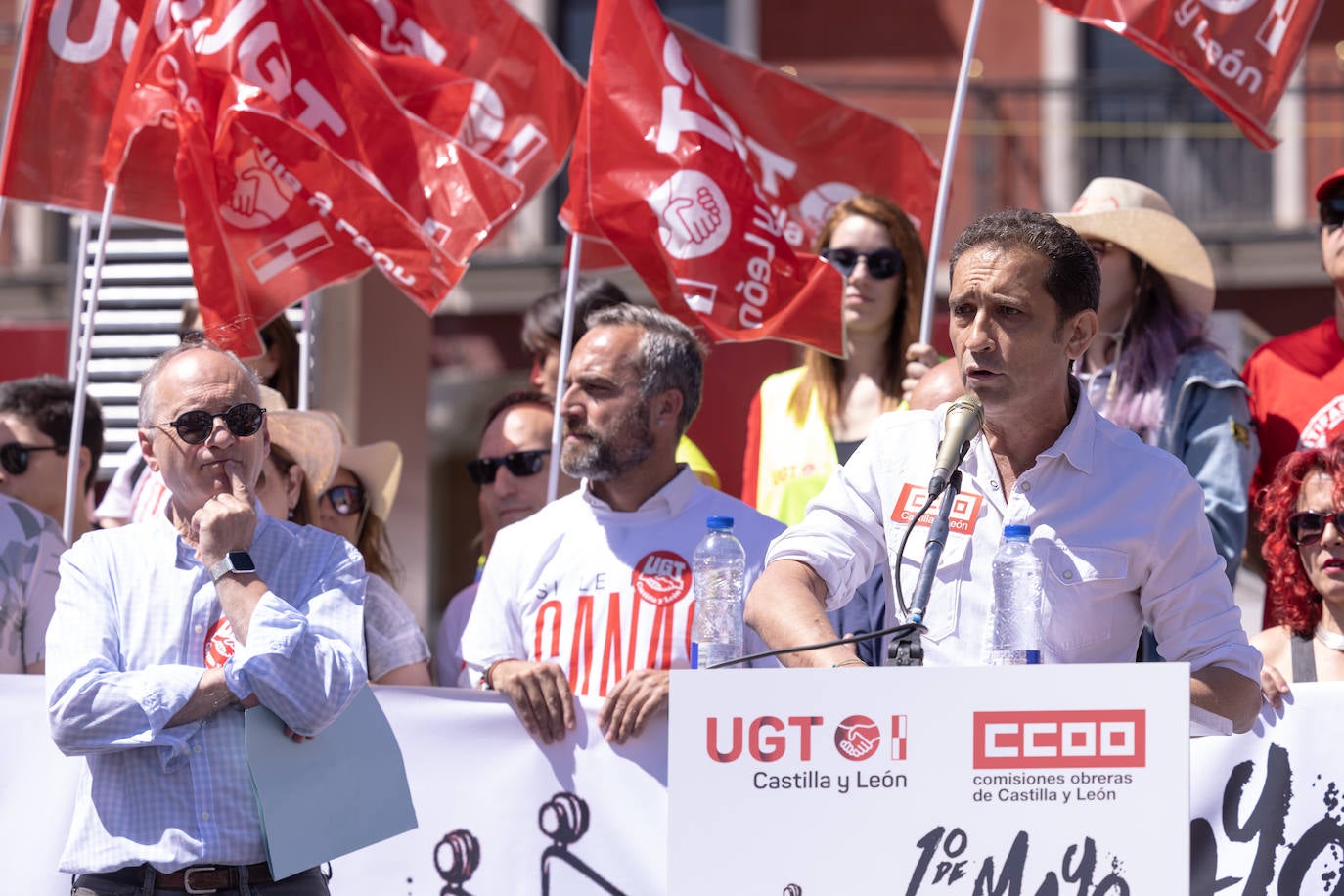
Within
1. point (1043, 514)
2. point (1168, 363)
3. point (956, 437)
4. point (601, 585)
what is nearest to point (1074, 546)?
point (1043, 514)

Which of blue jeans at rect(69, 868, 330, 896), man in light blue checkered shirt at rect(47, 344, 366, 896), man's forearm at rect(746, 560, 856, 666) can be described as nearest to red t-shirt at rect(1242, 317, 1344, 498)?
man's forearm at rect(746, 560, 856, 666)

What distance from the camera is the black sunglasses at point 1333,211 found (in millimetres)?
5441

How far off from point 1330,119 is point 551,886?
13.9 m

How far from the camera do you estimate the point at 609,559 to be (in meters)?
4.82

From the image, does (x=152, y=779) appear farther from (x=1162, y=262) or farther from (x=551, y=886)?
(x=1162, y=262)

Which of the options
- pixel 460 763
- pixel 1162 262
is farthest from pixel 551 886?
pixel 1162 262

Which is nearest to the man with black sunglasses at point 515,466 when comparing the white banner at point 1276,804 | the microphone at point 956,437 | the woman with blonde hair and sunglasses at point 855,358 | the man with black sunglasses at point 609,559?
the woman with blonde hair and sunglasses at point 855,358

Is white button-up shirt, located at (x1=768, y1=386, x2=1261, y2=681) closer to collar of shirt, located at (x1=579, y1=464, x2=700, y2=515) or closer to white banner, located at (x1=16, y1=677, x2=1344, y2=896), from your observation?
white banner, located at (x1=16, y1=677, x2=1344, y2=896)

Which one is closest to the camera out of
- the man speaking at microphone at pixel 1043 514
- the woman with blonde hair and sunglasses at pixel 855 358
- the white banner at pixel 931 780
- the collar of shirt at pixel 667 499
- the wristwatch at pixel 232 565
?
the white banner at pixel 931 780

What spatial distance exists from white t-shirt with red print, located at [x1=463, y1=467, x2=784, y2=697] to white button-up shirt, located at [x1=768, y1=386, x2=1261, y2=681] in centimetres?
95

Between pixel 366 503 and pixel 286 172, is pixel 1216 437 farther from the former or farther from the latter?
pixel 286 172

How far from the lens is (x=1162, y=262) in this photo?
5.52 m

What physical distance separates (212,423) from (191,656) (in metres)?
0.49

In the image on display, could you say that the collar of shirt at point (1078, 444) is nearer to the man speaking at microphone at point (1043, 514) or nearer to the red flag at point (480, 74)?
the man speaking at microphone at point (1043, 514)
